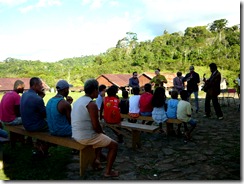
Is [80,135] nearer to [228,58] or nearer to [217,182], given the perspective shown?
[217,182]

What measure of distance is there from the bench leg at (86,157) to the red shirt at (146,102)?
8.84 feet

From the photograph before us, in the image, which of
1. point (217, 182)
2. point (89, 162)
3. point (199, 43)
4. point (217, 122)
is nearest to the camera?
point (217, 182)

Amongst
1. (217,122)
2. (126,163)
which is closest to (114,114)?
(126,163)

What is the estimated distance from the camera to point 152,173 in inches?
162

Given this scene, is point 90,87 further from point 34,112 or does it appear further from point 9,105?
point 9,105

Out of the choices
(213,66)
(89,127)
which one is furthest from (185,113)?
(213,66)

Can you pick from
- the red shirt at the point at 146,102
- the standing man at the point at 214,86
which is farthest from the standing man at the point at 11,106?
the standing man at the point at 214,86

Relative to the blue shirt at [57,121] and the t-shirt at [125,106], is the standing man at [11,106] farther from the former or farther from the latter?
the t-shirt at [125,106]

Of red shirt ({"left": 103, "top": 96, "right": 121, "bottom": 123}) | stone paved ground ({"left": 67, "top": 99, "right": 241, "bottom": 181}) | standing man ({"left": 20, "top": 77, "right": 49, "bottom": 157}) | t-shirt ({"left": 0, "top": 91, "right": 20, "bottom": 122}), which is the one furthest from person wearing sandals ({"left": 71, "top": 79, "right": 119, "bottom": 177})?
t-shirt ({"left": 0, "top": 91, "right": 20, "bottom": 122})

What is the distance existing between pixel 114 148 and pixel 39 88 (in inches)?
82.4

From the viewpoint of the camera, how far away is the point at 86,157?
4066 millimetres

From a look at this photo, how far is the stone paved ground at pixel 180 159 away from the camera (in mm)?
3971

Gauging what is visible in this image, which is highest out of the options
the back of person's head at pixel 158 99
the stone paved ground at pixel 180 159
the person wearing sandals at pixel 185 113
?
the back of person's head at pixel 158 99

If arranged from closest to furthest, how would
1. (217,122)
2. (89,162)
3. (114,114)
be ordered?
(89,162)
(114,114)
(217,122)
